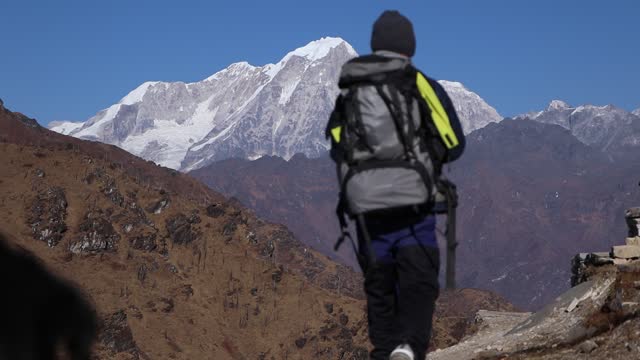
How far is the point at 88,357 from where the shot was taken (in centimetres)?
293

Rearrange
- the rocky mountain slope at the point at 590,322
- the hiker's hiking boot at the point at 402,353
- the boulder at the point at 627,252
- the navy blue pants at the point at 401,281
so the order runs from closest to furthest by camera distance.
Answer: the hiker's hiking boot at the point at 402,353 → the navy blue pants at the point at 401,281 → the rocky mountain slope at the point at 590,322 → the boulder at the point at 627,252

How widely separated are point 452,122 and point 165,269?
10460 cm

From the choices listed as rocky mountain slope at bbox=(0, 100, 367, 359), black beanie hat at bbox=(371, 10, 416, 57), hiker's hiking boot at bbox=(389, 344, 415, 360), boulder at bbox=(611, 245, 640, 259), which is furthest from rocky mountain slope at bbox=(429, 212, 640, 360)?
rocky mountain slope at bbox=(0, 100, 367, 359)

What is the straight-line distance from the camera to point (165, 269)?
4289 inches

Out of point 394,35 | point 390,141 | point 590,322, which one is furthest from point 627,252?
point 390,141

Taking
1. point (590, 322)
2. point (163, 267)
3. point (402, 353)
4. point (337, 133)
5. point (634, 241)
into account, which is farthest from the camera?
point (163, 267)

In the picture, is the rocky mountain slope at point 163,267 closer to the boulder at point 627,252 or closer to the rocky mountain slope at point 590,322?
the rocky mountain slope at point 590,322

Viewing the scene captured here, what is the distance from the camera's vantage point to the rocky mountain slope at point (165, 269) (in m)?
98.8

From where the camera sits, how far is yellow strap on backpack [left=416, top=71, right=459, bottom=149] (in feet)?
19.6

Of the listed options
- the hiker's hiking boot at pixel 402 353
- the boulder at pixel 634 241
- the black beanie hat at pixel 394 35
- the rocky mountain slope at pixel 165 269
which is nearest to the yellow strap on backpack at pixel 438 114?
the black beanie hat at pixel 394 35

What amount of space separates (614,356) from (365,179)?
4437 mm

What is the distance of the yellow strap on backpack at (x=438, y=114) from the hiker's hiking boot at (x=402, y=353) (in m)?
1.13

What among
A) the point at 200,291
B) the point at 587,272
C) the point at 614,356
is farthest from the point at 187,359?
the point at 614,356

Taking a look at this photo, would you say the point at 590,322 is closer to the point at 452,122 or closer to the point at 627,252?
the point at 627,252
